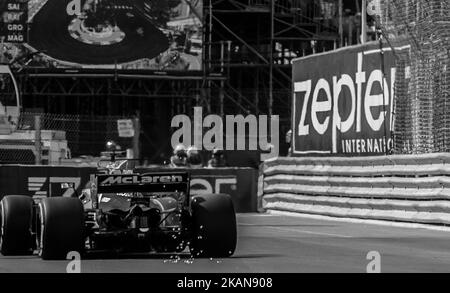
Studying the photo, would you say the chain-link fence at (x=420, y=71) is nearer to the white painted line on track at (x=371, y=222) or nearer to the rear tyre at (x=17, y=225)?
the white painted line on track at (x=371, y=222)

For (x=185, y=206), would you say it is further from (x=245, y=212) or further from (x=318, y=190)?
(x=245, y=212)

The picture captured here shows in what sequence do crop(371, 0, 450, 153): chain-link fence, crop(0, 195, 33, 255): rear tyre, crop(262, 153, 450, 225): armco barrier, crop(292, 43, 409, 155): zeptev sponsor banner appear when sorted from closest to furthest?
crop(0, 195, 33, 255): rear tyre
crop(262, 153, 450, 225): armco barrier
crop(371, 0, 450, 153): chain-link fence
crop(292, 43, 409, 155): zeptev sponsor banner

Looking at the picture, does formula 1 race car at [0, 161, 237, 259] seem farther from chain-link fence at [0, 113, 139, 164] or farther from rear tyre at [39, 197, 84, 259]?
chain-link fence at [0, 113, 139, 164]

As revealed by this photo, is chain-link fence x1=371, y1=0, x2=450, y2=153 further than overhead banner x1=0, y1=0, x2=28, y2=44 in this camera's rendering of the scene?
No

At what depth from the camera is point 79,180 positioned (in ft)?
93.7

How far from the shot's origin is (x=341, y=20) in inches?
1688

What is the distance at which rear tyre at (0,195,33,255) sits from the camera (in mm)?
13641

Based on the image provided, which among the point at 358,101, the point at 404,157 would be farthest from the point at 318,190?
the point at 404,157

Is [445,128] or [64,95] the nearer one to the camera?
[445,128]

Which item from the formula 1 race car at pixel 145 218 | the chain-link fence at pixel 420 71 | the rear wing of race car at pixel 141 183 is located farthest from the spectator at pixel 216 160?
the rear wing of race car at pixel 141 183

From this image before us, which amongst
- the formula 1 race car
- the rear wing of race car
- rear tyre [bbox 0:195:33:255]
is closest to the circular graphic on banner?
rear tyre [bbox 0:195:33:255]

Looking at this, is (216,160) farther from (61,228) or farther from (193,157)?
(61,228)

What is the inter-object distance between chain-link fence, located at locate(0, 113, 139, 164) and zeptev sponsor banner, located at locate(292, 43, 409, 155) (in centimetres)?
464
